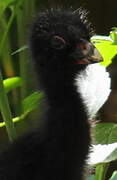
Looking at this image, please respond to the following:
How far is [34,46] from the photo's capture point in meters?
1.29

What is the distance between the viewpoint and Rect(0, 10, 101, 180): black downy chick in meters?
1.27

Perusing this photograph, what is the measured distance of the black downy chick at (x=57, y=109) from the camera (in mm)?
1269

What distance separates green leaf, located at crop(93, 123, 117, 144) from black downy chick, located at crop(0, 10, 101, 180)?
0.18 ft

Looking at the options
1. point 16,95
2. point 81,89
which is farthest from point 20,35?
point 81,89

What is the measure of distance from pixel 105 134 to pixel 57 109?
0.44 ft

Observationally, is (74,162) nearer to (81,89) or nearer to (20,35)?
(81,89)

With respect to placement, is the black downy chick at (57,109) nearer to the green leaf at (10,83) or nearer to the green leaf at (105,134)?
the green leaf at (105,134)

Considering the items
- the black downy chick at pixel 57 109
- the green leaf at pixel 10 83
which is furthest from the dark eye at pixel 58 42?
the green leaf at pixel 10 83

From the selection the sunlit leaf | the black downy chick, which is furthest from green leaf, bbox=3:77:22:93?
the sunlit leaf

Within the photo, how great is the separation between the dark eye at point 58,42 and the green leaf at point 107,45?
6 cm

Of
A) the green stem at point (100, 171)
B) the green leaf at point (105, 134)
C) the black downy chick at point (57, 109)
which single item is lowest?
the green stem at point (100, 171)

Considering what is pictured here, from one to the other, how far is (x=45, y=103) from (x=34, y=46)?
117 millimetres

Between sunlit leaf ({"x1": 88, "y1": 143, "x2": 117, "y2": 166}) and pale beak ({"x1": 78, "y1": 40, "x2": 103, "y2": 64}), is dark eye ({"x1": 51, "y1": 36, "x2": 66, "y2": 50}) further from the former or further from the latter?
sunlit leaf ({"x1": 88, "y1": 143, "x2": 117, "y2": 166})

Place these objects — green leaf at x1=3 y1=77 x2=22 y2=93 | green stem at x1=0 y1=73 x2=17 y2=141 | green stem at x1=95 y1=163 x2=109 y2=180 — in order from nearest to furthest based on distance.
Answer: green stem at x1=0 y1=73 x2=17 y2=141
green stem at x1=95 y1=163 x2=109 y2=180
green leaf at x1=3 y1=77 x2=22 y2=93
